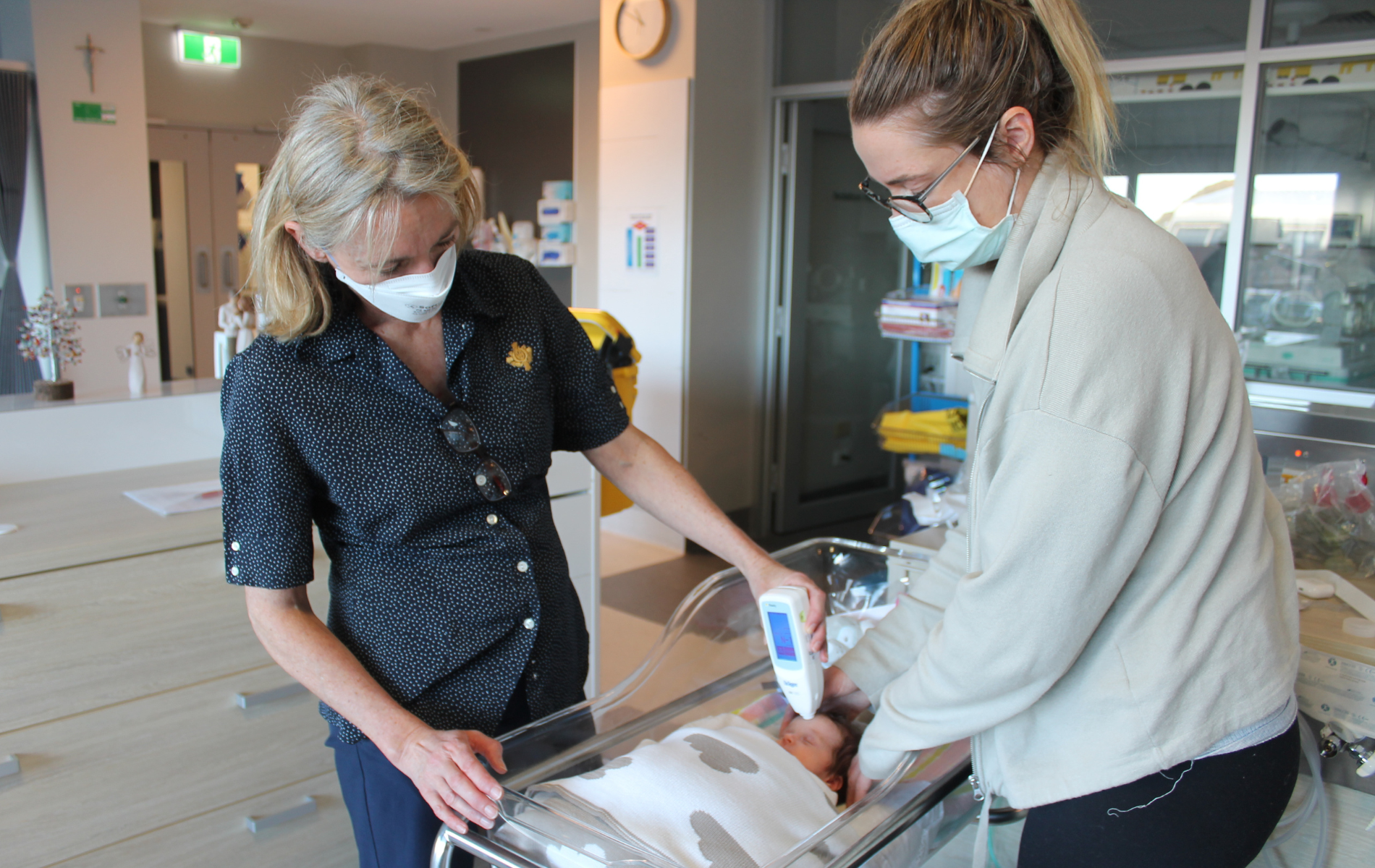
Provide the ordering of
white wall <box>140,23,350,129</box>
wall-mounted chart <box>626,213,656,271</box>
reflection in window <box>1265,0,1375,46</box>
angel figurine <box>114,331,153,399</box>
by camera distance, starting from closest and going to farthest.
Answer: angel figurine <box>114,331,153,399</box> → reflection in window <box>1265,0,1375,46</box> → wall-mounted chart <box>626,213,656,271</box> → white wall <box>140,23,350,129</box>

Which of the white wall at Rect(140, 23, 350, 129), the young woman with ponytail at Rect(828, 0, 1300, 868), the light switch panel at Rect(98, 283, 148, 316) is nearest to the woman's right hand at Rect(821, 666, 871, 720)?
the young woman with ponytail at Rect(828, 0, 1300, 868)

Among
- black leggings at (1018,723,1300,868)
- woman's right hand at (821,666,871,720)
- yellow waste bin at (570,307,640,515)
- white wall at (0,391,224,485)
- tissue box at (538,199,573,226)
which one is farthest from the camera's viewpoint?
tissue box at (538,199,573,226)

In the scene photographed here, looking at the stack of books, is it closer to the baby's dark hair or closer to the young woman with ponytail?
the baby's dark hair

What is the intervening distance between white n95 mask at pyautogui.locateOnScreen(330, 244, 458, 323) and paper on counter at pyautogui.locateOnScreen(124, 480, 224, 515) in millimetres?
1162

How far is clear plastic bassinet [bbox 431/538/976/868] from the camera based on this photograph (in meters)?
1.06

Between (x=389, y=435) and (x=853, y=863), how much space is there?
28.2 inches

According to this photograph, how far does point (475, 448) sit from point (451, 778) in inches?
15.8

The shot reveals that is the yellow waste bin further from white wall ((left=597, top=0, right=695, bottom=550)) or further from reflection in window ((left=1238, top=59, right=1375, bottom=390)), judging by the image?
reflection in window ((left=1238, top=59, right=1375, bottom=390))

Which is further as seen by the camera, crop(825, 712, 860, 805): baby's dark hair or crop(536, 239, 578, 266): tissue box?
crop(536, 239, 578, 266): tissue box

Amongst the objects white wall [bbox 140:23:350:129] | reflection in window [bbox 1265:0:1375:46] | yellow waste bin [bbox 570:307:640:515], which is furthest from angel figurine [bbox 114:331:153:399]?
white wall [bbox 140:23:350:129]

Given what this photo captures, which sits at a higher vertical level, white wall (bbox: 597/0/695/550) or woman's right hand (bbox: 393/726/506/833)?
white wall (bbox: 597/0/695/550)

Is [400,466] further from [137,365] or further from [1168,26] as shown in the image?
[1168,26]

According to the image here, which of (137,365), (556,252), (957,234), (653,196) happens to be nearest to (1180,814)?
(957,234)

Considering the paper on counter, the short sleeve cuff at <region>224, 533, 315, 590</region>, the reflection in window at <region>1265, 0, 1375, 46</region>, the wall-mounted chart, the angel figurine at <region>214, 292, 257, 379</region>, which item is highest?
the reflection in window at <region>1265, 0, 1375, 46</region>
